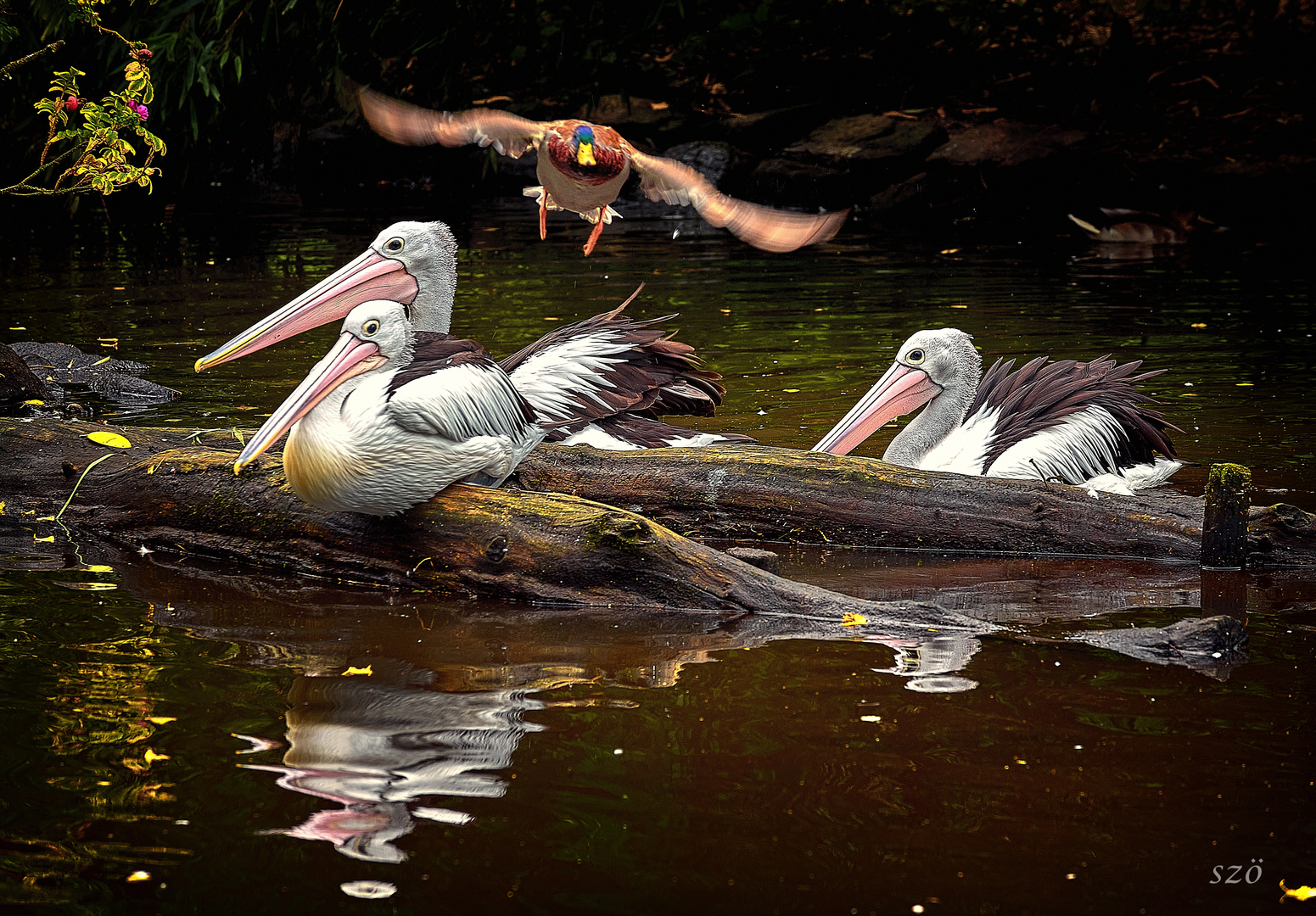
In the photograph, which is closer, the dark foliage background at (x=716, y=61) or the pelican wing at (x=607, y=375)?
the pelican wing at (x=607, y=375)

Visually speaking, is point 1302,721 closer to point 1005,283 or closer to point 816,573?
point 816,573

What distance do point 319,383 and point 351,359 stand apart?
0.14 meters

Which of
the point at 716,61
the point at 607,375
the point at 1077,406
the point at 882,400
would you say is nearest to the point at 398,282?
the point at 607,375

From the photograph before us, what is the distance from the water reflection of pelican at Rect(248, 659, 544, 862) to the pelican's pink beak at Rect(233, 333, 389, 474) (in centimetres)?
96

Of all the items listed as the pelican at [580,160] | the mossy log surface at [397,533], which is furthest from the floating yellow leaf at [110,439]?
the pelican at [580,160]

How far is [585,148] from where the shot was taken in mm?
7004

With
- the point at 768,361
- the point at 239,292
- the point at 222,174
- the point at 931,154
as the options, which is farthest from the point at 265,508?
the point at 222,174

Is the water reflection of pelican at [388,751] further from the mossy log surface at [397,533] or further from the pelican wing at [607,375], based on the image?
the pelican wing at [607,375]

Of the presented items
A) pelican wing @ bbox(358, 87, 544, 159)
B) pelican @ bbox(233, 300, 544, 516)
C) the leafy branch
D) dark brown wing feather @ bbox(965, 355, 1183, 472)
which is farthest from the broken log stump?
the leafy branch

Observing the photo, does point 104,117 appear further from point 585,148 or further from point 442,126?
point 585,148

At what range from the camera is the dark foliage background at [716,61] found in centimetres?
1537

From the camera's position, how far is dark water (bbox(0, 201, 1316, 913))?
2854 mm

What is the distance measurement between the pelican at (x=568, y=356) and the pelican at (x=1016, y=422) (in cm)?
73

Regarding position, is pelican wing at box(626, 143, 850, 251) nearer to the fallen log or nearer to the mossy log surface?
the fallen log
